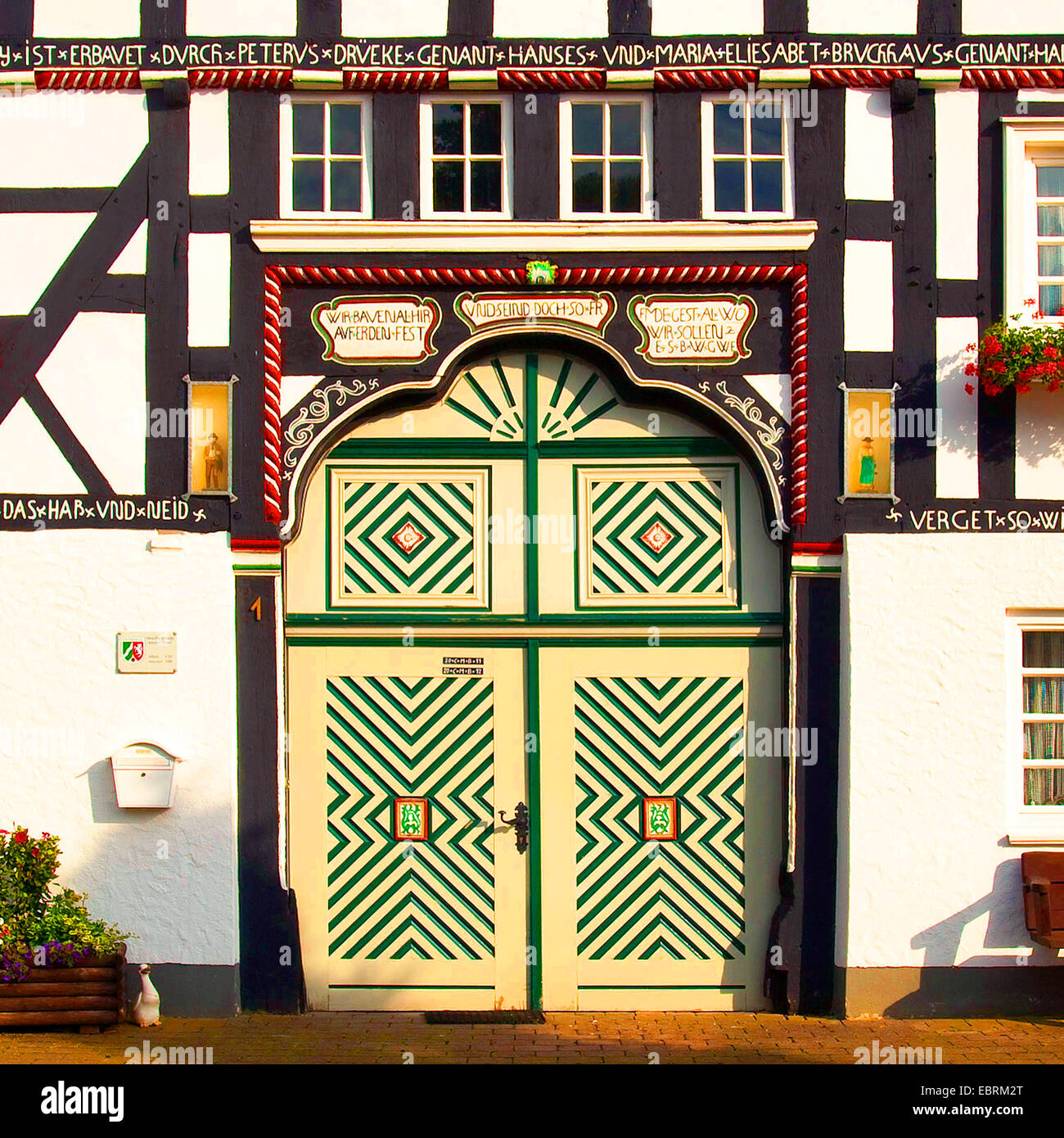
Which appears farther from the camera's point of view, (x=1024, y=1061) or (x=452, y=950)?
(x=452, y=950)

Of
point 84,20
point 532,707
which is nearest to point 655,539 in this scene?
point 532,707

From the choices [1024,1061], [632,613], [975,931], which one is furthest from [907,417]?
[1024,1061]

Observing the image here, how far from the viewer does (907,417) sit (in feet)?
25.3

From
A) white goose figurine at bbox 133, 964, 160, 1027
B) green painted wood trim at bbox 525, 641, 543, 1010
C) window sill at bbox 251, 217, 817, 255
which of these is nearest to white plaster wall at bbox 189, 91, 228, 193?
window sill at bbox 251, 217, 817, 255

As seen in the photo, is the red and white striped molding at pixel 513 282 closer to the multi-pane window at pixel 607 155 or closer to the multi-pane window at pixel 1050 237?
the multi-pane window at pixel 607 155

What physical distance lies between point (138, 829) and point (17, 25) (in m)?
4.78

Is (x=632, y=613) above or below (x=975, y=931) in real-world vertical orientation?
above

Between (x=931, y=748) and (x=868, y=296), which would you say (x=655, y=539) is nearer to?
(x=868, y=296)

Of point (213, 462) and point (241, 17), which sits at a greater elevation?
point (241, 17)

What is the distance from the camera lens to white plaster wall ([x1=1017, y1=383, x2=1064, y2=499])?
7.68 meters

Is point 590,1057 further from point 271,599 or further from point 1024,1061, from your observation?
point 271,599

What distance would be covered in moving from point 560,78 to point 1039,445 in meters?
3.54

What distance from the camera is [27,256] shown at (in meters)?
7.72
